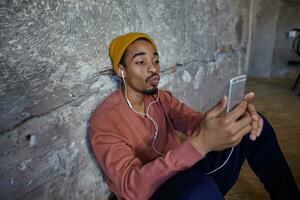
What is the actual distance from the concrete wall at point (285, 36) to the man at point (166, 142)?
4599 mm

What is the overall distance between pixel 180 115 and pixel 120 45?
0.46 m

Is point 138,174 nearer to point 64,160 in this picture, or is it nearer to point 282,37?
point 64,160

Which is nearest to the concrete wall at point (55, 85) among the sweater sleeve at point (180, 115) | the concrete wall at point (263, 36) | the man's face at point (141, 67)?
the man's face at point (141, 67)

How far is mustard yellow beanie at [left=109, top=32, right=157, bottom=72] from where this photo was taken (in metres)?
1.04

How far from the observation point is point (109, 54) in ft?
3.76

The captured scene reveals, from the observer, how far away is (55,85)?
91 cm

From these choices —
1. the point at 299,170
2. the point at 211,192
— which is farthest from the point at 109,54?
the point at 299,170

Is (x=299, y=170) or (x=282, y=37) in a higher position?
(x=282, y=37)

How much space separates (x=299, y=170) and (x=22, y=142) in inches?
64.9

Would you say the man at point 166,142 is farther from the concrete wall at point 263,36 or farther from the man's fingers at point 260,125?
the concrete wall at point 263,36

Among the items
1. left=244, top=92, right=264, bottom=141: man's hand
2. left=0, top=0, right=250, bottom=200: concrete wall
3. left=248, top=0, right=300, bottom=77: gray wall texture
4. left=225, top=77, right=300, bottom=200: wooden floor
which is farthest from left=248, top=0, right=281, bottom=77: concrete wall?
left=244, top=92, right=264, bottom=141: man's hand

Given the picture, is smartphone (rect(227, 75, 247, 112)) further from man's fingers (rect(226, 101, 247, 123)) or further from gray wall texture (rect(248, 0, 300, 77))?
gray wall texture (rect(248, 0, 300, 77))

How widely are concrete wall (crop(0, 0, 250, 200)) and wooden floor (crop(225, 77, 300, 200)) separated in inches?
34.4

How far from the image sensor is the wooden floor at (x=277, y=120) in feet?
4.73
